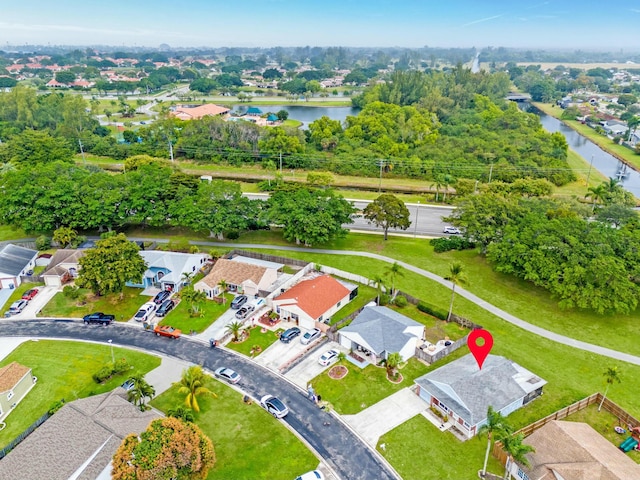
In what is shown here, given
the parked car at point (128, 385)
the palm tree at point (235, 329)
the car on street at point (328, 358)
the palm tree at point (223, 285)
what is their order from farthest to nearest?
1. the palm tree at point (223, 285)
2. the palm tree at point (235, 329)
3. the car on street at point (328, 358)
4. the parked car at point (128, 385)

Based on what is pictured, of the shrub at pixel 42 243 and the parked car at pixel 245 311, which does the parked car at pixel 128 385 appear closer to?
the parked car at pixel 245 311

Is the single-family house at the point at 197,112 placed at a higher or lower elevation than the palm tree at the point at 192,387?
higher

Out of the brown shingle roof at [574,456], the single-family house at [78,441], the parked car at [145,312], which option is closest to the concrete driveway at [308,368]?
the single-family house at [78,441]

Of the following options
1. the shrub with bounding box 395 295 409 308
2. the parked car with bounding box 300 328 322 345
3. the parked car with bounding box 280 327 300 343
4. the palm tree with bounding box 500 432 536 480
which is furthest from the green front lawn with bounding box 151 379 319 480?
the shrub with bounding box 395 295 409 308

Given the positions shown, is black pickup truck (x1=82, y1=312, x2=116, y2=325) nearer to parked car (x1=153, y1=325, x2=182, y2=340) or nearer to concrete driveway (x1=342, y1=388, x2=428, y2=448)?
parked car (x1=153, y1=325, x2=182, y2=340)

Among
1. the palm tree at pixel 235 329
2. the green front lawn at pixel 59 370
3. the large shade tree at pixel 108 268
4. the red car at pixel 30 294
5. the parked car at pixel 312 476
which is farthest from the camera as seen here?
the red car at pixel 30 294

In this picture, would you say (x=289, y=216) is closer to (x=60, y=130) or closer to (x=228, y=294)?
(x=228, y=294)
